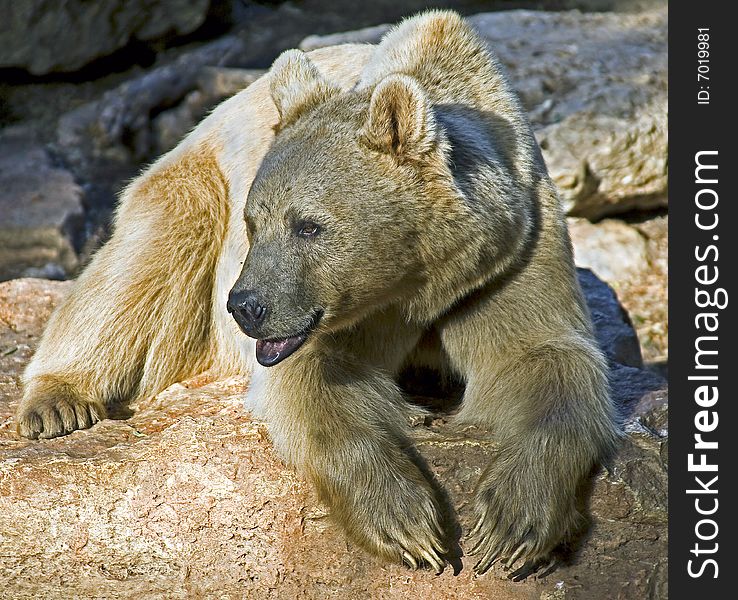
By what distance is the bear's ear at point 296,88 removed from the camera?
4359 millimetres

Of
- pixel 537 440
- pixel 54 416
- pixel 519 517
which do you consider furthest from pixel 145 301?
pixel 519 517

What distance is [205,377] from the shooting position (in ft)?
17.3

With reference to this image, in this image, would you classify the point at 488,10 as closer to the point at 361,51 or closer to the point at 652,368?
the point at 652,368

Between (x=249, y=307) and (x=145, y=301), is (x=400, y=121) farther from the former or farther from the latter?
(x=145, y=301)

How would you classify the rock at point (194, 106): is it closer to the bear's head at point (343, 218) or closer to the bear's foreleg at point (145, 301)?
the bear's foreleg at point (145, 301)

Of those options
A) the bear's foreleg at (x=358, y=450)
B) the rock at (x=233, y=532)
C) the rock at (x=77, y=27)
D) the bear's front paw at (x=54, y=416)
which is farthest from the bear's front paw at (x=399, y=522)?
the rock at (x=77, y=27)

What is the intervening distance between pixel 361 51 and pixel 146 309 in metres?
1.66

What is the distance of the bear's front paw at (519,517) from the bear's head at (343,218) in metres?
0.83

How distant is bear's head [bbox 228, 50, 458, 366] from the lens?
3877mm

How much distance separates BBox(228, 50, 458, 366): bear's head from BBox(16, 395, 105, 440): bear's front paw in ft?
3.67

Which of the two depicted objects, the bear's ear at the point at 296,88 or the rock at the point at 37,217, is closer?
the bear's ear at the point at 296,88

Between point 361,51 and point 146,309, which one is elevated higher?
point 361,51

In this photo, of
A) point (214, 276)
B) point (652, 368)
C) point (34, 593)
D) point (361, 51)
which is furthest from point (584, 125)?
point (34, 593)

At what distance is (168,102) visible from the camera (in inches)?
387
